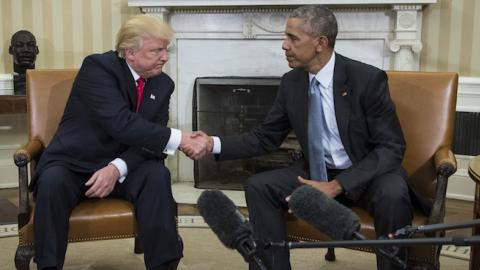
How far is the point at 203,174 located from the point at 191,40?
99cm

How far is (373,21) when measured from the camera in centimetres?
394

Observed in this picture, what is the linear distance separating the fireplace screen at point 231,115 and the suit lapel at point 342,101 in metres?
1.84

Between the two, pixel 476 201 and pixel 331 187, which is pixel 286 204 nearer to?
pixel 331 187

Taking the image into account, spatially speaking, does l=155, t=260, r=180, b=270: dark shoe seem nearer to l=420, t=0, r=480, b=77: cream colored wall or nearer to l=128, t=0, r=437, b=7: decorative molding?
l=128, t=0, r=437, b=7: decorative molding

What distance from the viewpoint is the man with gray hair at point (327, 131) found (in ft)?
6.84

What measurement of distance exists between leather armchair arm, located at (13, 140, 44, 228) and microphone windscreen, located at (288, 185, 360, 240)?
1506 millimetres

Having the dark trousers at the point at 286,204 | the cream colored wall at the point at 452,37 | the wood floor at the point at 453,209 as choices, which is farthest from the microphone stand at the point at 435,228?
the cream colored wall at the point at 452,37

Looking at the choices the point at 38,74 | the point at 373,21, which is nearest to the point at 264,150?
the point at 38,74

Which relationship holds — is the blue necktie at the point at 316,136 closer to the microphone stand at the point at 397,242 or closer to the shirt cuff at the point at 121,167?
the shirt cuff at the point at 121,167

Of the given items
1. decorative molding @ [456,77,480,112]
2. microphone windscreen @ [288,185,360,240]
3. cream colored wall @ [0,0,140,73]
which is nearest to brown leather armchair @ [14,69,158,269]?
microphone windscreen @ [288,185,360,240]

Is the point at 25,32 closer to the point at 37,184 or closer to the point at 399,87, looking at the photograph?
the point at 37,184

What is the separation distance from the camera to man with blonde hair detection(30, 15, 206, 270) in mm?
2119

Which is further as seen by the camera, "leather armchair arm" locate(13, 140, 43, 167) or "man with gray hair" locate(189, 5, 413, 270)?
"leather armchair arm" locate(13, 140, 43, 167)

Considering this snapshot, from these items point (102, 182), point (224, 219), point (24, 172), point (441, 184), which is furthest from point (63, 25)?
point (224, 219)
